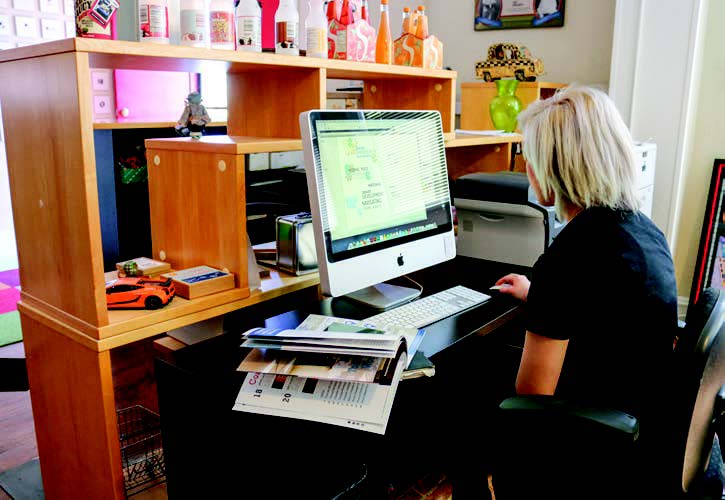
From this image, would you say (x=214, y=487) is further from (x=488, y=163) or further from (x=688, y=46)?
(x=688, y=46)

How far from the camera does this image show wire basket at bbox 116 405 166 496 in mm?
1754

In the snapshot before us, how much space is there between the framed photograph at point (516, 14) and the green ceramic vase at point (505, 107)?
3.20 feet

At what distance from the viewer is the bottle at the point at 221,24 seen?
1448 mm

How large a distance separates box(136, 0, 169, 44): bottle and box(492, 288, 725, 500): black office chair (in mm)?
1058

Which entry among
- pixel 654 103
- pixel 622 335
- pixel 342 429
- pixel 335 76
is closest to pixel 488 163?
pixel 335 76

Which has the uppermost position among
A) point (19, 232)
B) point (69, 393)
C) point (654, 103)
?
point (654, 103)

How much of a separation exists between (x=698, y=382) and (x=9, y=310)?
378cm

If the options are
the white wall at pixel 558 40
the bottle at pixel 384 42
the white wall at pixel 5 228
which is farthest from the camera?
the white wall at pixel 5 228

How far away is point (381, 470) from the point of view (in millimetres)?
2080

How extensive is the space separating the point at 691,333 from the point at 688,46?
8.07ft

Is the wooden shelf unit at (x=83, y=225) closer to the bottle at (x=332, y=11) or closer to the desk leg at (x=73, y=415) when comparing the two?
the desk leg at (x=73, y=415)

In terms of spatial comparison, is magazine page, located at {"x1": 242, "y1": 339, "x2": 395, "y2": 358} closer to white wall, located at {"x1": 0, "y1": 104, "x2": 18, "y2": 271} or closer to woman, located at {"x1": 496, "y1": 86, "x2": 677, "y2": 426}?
woman, located at {"x1": 496, "y1": 86, "x2": 677, "y2": 426}

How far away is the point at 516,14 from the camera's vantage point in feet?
12.5

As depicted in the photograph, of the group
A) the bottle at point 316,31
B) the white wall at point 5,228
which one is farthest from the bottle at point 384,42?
the white wall at point 5,228
